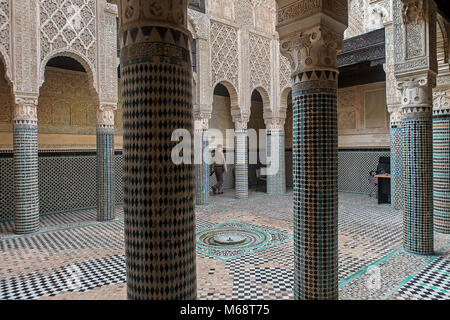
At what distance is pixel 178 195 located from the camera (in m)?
1.44

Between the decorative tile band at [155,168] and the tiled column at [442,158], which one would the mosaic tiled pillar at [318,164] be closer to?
the decorative tile band at [155,168]

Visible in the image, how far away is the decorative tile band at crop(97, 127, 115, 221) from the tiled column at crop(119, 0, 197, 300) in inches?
183

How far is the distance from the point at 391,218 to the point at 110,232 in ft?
16.2

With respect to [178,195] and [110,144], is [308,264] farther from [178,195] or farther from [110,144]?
[110,144]

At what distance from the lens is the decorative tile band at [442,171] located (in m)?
4.30

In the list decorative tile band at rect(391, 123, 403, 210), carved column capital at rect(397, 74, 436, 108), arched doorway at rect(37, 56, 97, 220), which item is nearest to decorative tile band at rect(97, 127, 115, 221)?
arched doorway at rect(37, 56, 97, 220)

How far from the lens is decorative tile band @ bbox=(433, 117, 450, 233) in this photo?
14.1 feet

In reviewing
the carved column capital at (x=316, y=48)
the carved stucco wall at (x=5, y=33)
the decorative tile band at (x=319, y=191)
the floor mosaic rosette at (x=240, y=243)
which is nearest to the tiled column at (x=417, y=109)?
the floor mosaic rosette at (x=240, y=243)

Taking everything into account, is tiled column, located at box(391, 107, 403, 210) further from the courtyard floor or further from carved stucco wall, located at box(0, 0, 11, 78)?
carved stucco wall, located at box(0, 0, 11, 78)

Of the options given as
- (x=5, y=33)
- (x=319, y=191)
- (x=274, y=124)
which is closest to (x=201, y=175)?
(x=274, y=124)

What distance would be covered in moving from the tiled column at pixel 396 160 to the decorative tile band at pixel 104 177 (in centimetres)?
572
